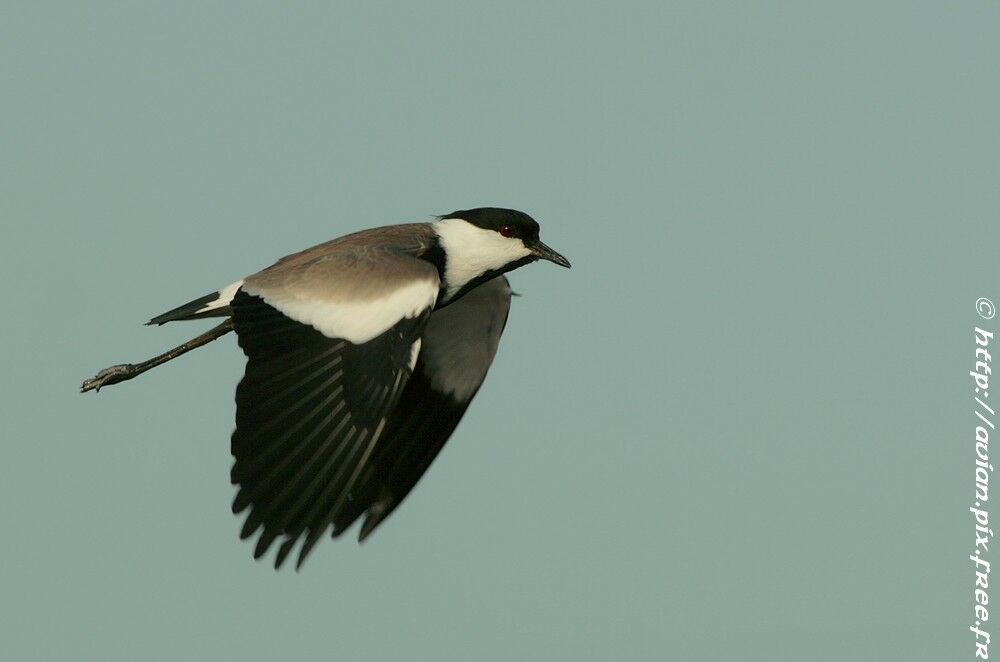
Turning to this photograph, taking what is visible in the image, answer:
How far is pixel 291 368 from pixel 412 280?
1.27 m

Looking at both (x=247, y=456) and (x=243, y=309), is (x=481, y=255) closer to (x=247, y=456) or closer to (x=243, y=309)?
(x=243, y=309)

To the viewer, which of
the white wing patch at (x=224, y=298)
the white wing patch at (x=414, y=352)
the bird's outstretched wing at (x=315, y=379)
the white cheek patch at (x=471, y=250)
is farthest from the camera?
the white cheek patch at (x=471, y=250)

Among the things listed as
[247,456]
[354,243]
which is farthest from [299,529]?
[354,243]

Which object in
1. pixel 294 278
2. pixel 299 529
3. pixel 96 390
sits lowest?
pixel 299 529

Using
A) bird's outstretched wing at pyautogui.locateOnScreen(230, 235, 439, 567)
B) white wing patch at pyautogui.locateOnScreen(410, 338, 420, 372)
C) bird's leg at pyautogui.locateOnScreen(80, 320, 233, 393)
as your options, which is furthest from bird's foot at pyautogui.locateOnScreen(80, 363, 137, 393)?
white wing patch at pyautogui.locateOnScreen(410, 338, 420, 372)

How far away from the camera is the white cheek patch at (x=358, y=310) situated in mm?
12094

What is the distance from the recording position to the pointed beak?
1430 centimetres

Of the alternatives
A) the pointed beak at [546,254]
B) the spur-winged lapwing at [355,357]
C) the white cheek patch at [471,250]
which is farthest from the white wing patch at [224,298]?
the pointed beak at [546,254]

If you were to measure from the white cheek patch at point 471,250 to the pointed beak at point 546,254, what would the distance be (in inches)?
3.0

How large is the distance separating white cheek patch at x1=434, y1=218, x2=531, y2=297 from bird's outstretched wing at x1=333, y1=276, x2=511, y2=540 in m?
0.62

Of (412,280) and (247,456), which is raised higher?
(412,280)

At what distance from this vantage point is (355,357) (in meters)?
11.9

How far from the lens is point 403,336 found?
12156 mm

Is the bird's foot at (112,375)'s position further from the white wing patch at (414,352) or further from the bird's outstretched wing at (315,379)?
the white wing patch at (414,352)
